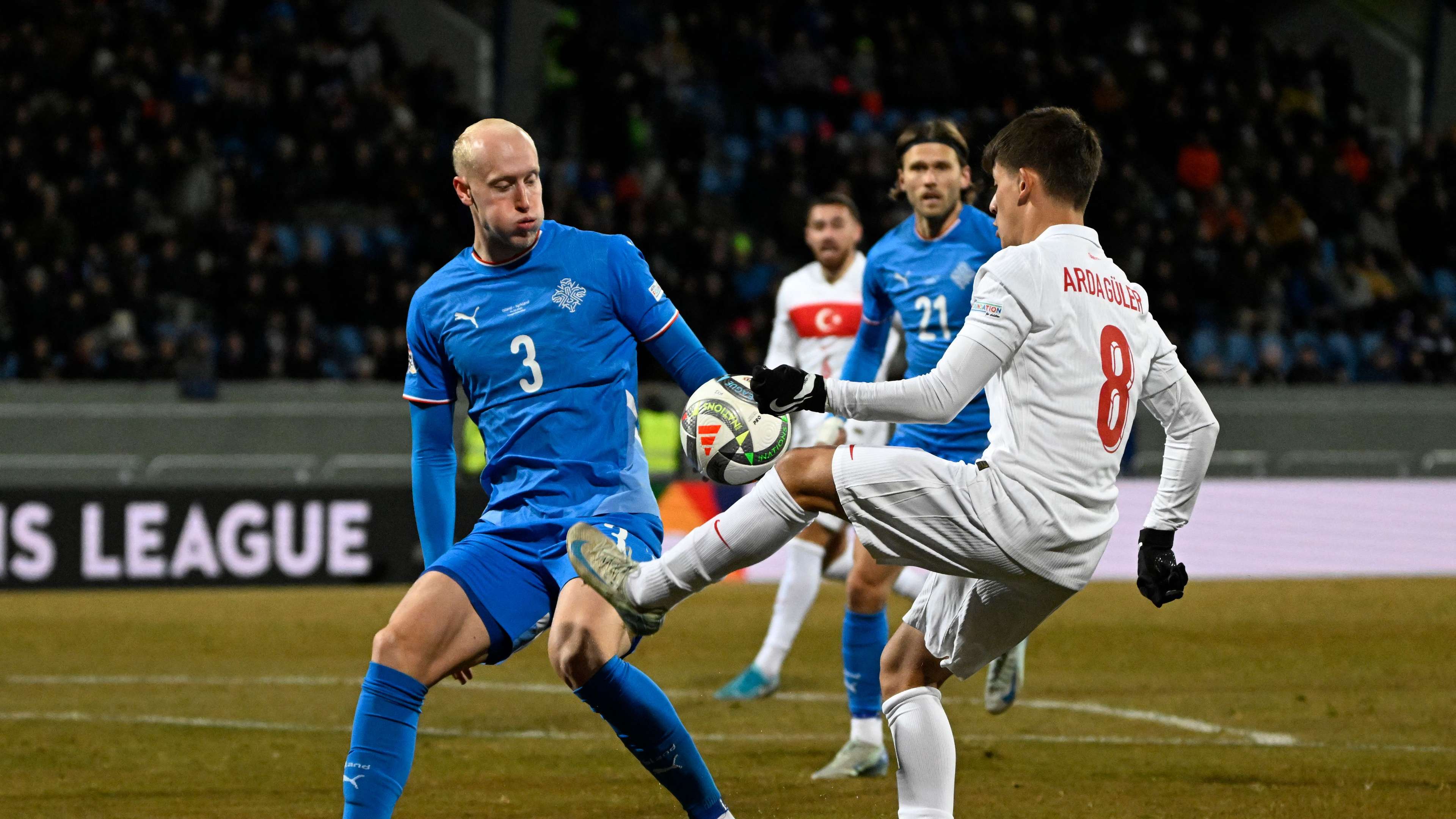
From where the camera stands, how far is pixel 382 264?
18.8m

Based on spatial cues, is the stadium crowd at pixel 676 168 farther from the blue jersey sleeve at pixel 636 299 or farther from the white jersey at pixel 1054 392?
the white jersey at pixel 1054 392

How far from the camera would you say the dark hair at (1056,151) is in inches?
178

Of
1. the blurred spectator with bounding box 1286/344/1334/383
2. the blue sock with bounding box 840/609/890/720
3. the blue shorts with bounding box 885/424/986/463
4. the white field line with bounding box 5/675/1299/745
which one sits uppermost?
the blue shorts with bounding box 885/424/986/463

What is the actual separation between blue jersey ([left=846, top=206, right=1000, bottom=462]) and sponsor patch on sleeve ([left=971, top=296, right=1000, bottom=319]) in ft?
8.70

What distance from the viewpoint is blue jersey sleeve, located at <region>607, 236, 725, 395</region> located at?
4961 millimetres

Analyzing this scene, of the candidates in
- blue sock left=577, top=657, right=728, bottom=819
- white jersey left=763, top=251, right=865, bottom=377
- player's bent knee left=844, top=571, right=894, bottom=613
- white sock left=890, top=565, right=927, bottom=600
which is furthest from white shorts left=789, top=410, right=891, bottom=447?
blue sock left=577, top=657, right=728, bottom=819

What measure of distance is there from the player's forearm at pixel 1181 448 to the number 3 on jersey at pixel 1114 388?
27 cm

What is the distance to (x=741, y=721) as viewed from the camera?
8617 millimetres

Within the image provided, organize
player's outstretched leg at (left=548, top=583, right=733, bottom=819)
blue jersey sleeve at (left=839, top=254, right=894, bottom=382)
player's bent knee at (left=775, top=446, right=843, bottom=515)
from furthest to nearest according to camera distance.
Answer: blue jersey sleeve at (left=839, top=254, right=894, bottom=382) → player's outstretched leg at (left=548, top=583, right=733, bottom=819) → player's bent knee at (left=775, top=446, right=843, bottom=515)

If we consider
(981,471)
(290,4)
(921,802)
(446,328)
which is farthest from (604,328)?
(290,4)

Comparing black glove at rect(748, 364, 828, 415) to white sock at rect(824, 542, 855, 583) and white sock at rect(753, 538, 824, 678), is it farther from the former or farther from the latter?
white sock at rect(824, 542, 855, 583)

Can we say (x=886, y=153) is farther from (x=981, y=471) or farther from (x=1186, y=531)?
(x=981, y=471)

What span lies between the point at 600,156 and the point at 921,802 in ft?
56.4

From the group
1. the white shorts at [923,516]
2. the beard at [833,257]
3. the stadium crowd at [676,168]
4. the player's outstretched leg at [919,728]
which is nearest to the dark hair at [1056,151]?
the white shorts at [923,516]
